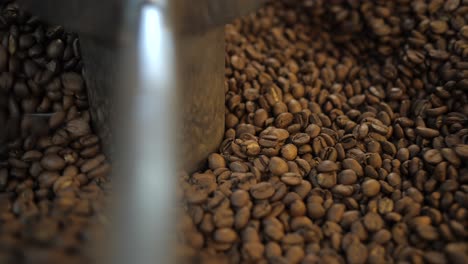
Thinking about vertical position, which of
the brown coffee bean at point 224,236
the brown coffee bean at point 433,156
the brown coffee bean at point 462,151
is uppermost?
the brown coffee bean at point 462,151

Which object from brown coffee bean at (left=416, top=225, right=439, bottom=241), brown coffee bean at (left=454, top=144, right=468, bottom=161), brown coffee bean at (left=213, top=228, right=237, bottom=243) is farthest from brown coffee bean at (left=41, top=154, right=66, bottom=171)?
brown coffee bean at (left=454, top=144, right=468, bottom=161)

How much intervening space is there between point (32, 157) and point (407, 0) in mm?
1196

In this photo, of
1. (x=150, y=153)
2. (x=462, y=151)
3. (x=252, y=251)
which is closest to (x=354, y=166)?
(x=462, y=151)

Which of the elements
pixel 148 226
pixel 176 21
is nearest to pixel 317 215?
pixel 148 226

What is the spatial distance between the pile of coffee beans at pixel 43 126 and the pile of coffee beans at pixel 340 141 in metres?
0.25

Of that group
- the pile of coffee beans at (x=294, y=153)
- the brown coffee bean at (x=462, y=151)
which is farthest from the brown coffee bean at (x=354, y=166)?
the brown coffee bean at (x=462, y=151)

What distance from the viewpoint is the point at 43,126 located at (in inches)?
47.9

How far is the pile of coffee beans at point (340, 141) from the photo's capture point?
1.07 meters

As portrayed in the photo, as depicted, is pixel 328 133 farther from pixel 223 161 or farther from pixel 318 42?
pixel 318 42

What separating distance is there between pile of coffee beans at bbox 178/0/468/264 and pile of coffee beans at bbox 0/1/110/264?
0.83 ft

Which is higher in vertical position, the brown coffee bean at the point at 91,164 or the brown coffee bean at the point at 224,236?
the brown coffee bean at the point at 91,164

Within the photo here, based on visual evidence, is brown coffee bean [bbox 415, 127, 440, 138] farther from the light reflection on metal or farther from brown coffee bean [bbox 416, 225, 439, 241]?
the light reflection on metal

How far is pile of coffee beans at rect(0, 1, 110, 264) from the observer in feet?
3.70

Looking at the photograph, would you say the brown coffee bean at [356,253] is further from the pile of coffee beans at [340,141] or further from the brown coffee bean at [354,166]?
the brown coffee bean at [354,166]
